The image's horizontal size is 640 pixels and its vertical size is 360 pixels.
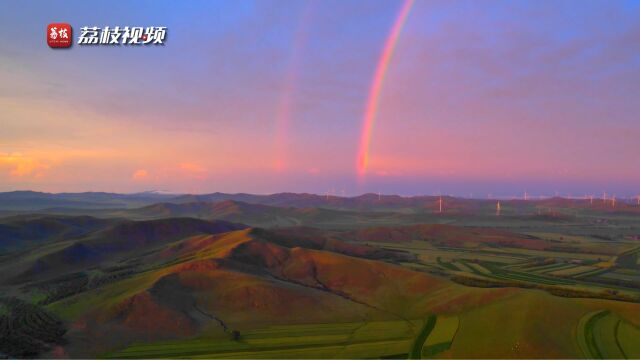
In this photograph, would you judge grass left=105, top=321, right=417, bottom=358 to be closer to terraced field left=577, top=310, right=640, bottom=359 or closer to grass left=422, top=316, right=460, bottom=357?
grass left=422, top=316, right=460, bottom=357

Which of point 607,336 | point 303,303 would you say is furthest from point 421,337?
point 303,303

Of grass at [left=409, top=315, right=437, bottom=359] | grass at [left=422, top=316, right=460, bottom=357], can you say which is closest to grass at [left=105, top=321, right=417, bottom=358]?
grass at [left=409, top=315, right=437, bottom=359]

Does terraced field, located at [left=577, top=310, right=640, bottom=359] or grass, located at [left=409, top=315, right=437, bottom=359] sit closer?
terraced field, located at [left=577, top=310, right=640, bottom=359]

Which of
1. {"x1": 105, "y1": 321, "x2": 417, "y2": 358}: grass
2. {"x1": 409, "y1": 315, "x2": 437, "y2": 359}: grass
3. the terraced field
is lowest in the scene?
{"x1": 105, "y1": 321, "x2": 417, "y2": 358}: grass

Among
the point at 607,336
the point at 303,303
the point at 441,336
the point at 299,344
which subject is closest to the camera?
the point at 607,336

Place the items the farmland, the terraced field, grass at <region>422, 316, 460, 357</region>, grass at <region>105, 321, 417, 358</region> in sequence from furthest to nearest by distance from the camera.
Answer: the farmland
grass at <region>422, 316, 460, 357</region>
grass at <region>105, 321, 417, 358</region>
the terraced field

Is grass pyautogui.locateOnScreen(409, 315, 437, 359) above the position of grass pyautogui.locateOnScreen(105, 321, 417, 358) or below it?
above

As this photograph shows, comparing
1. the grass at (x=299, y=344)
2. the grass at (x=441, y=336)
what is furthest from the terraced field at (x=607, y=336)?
the grass at (x=299, y=344)

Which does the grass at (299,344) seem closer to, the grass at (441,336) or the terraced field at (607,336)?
the grass at (441,336)

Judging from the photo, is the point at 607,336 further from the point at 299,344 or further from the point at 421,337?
the point at 299,344

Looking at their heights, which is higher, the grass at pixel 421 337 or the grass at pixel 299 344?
the grass at pixel 421 337

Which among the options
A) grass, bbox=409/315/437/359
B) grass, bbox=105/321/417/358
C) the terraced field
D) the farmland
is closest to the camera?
the terraced field
